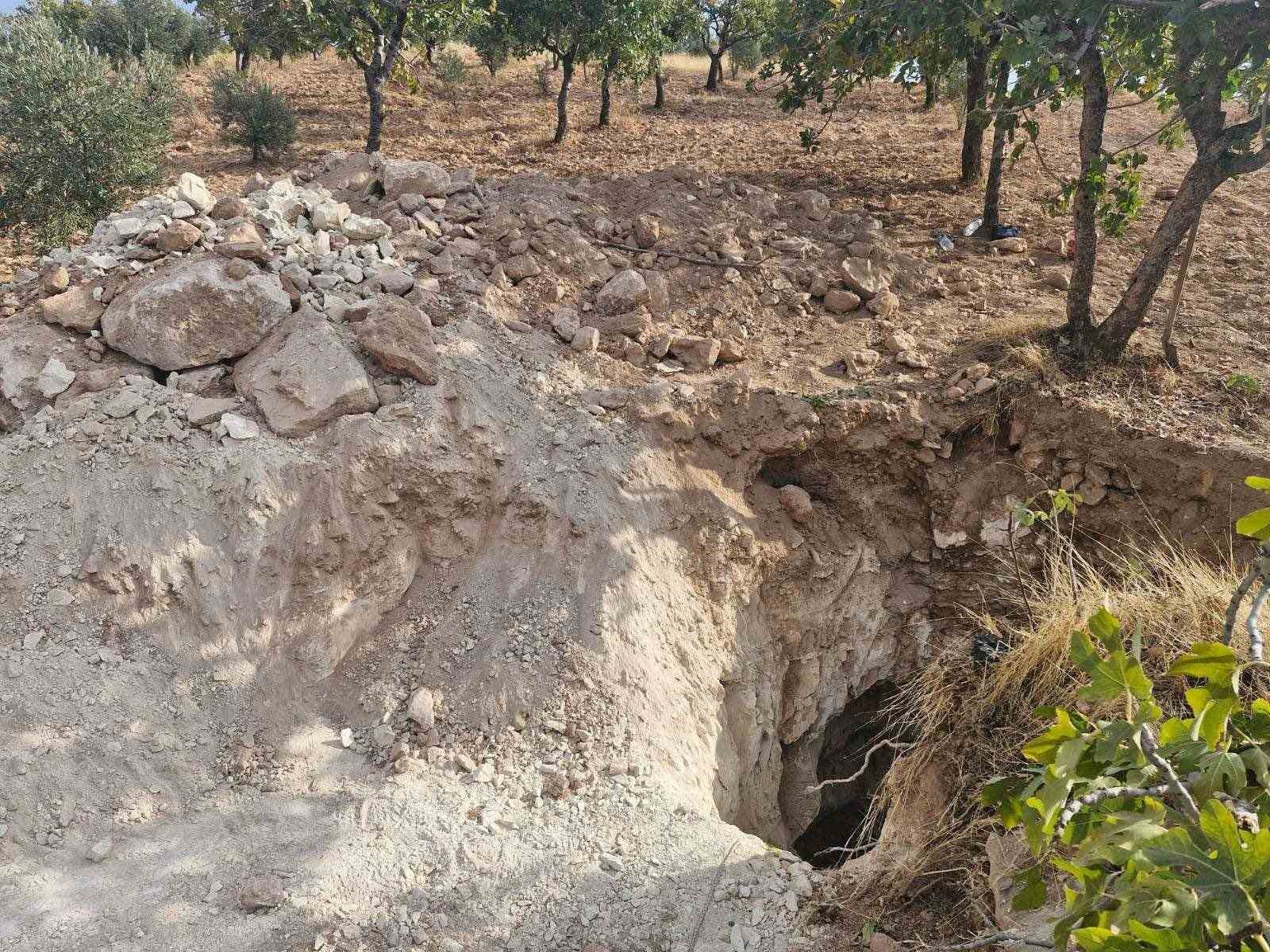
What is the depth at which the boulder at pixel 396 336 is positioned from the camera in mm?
4637

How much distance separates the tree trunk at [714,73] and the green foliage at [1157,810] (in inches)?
588

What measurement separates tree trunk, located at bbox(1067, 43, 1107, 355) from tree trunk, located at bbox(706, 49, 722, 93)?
10.5 meters

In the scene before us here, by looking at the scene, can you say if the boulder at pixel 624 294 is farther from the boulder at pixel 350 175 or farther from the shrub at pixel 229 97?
the shrub at pixel 229 97

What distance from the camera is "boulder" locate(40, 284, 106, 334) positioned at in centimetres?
454

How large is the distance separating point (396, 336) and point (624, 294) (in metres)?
1.69

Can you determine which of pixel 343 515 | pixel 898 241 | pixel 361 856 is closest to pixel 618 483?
pixel 343 515

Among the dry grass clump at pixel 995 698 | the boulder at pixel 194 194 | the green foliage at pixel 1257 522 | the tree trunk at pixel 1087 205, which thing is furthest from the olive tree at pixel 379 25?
the green foliage at pixel 1257 522

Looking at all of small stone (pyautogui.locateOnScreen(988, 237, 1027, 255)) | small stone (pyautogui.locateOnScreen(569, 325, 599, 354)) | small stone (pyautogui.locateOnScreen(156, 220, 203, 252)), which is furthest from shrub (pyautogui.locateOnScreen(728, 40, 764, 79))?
small stone (pyautogui.locateOnScreen(156, 220, 203, 252))

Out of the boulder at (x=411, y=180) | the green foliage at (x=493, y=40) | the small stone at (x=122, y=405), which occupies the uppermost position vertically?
the green foliage at (x=493, y=40)

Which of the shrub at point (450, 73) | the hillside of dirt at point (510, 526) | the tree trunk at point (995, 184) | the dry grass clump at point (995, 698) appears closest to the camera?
the dry grass clump at point (995, 698)

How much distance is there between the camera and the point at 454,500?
4.65 m

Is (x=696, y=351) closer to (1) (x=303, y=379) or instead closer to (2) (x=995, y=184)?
(1) (x=303, y=379)

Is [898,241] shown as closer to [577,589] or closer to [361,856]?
[577,589]

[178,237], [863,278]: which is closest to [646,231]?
[863,278]
